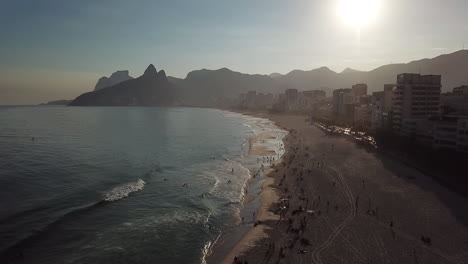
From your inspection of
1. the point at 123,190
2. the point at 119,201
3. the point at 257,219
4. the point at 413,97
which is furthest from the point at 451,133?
the point at 119,201

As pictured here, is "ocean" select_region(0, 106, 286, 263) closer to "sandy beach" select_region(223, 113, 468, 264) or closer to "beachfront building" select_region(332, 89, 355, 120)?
"sandy beach" select_region(223, 113, 468, 264)

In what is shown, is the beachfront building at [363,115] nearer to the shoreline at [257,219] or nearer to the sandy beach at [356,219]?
the sandy beach at [356,219]

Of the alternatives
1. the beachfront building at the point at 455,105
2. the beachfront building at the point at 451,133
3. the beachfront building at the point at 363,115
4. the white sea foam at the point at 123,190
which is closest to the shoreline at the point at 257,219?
the white sea foam at the point at 123,190

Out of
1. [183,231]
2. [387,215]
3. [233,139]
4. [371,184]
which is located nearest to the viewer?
[183,231]

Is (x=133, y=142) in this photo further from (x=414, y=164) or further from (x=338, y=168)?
(x=414, y=164)

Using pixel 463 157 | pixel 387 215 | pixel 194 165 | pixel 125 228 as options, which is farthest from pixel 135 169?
pixel 463 157

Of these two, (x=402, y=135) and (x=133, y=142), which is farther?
(x=133, y=142)

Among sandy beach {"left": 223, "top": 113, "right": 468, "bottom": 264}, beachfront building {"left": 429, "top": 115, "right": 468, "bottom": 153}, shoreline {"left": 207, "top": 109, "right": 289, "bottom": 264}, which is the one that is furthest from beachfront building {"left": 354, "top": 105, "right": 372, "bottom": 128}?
shoreline {"left": 207, "top": 109, "right": 289, "bottom": 264}
